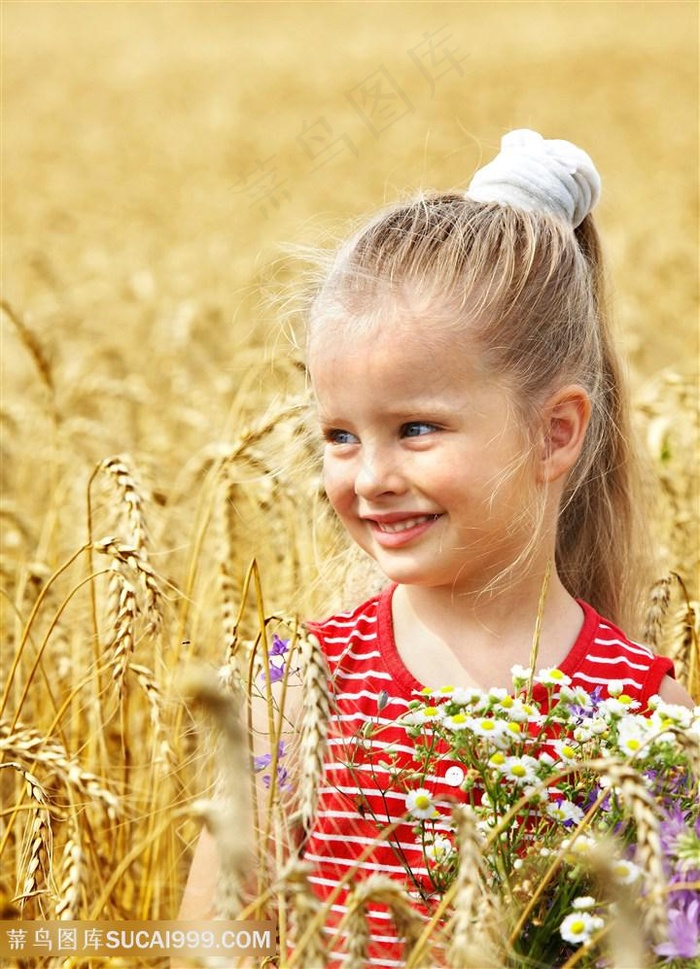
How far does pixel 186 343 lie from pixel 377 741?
291 cm

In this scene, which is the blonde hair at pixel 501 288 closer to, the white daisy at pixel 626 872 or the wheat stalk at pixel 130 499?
the wheat stalk at pixel 130 499

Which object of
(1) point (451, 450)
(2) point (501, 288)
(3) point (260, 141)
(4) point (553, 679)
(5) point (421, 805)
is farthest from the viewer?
(3) point (260, 141)

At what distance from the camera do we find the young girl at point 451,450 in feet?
5.90

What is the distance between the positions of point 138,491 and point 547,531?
26.8 inches

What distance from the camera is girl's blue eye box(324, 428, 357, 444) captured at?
6.20 feet

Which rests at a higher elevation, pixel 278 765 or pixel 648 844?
pixel 278 765

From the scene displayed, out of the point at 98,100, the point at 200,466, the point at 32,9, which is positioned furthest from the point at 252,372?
the point at 32,9

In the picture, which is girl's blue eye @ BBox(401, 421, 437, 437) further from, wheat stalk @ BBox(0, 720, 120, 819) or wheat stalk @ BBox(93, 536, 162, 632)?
wheat stalk @ BBox(0, 720, 120, 819)

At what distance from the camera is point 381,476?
1785mm

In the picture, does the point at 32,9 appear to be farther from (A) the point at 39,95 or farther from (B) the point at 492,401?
(B) the point at 492,401

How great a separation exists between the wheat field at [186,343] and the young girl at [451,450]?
0.21m

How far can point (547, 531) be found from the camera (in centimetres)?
202

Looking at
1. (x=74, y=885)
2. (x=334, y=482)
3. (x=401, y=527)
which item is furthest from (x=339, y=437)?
(x=74, y=885)

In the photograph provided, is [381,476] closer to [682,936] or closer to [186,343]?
[682,936]
